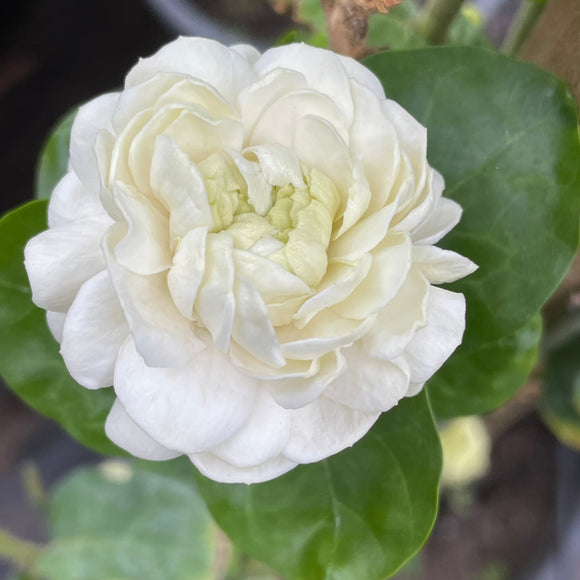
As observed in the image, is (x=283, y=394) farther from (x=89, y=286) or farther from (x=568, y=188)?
(x=568, y=188)

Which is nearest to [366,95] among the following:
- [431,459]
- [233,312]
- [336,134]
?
[336,134]

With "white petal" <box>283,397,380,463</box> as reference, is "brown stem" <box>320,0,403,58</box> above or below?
above

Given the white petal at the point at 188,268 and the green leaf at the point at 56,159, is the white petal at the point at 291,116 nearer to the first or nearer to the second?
the white petal at the point at 188,268

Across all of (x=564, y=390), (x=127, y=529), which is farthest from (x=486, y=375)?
(x=127, y=529)

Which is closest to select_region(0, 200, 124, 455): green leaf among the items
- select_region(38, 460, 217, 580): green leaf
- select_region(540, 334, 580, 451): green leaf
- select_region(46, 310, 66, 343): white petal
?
select_region(46, 310, 66, 343): white petal

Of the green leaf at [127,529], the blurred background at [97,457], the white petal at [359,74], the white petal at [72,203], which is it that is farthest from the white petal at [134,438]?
the blurred background at [97,457]

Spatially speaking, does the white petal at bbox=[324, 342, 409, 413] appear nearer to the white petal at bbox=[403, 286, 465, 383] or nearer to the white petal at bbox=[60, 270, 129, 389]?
the white petal at bbox=[403, 286, 465, 383]
